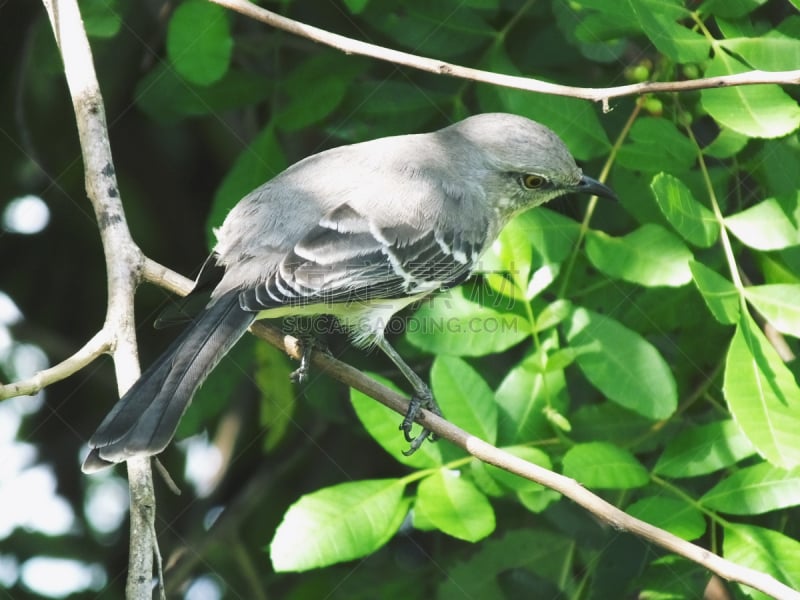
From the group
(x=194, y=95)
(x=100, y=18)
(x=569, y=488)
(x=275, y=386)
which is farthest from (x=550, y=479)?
(x=100, y=18)

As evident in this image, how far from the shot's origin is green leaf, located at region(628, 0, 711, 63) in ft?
9.59

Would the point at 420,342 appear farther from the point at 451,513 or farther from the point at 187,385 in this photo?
the point at 187,385

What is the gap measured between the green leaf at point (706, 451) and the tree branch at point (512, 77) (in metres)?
1.08

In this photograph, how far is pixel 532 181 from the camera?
147 inches

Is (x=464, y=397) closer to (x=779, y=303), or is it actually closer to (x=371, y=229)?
(x=371, y=229)

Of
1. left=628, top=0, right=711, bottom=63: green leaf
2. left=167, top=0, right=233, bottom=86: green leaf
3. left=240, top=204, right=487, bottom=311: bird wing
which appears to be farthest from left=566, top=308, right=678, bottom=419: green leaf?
left=167, top=0, right=233, bottom=86: green leaf

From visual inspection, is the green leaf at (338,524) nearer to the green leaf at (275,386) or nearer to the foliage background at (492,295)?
the foliage background at (492,295)

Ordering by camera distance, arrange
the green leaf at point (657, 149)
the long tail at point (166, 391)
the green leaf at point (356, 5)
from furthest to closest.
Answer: the green leaf at point (356, 5) → the green leaf at point (657, 149) → the long tail at point (166, 391)

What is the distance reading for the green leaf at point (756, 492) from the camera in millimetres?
2825

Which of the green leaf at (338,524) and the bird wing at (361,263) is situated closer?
the green leaf at (338,524)

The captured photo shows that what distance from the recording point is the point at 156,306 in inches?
174

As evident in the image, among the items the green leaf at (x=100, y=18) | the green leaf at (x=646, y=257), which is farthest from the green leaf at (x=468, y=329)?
the green leaf at (x=100, y=18)

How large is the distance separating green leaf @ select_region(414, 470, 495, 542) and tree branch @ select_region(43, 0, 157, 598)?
919mm

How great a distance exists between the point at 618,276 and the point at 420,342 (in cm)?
66
